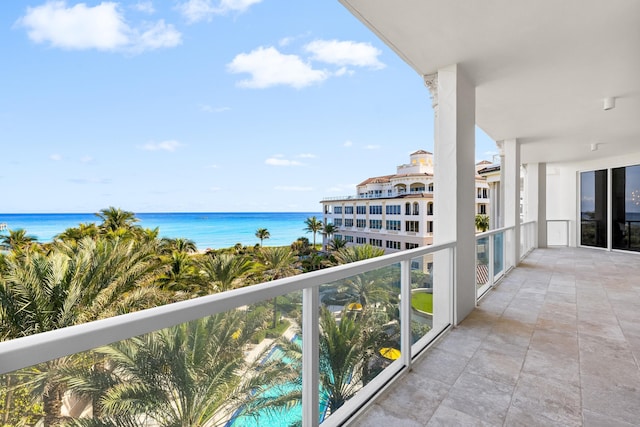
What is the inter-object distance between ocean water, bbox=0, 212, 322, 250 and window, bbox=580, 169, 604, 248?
31090 millimetres

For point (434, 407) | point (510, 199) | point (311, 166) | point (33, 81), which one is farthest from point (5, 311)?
point (311, 166)

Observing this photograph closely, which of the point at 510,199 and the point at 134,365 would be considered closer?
the point at 134,365

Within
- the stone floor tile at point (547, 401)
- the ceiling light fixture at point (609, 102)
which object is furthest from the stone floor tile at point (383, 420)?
the ceiling light fixture at point (609, 102)

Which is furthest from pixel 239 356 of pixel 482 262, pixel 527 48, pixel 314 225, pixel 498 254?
pixel 314 225

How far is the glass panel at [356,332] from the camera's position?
178 centimetres

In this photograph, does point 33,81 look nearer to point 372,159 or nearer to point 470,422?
point 372,159

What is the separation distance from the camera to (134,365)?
3.21 feet

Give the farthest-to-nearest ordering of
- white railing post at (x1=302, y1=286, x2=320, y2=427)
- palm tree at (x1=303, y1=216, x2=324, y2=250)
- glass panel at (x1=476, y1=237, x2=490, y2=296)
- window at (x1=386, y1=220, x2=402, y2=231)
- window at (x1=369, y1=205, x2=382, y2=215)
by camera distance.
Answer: palm tree at (x1=303, y1=216, x2=324, y2=250)
window at (x1=369, y1=205, x2=382, y2=215)
window at (x1=386, y1=220, x2=402, y2=231)
glass panel at (x1=476, y1=237, x2=490, y2=296)
white railing post at (x1=302, y1=286, x2=320, y2=427)

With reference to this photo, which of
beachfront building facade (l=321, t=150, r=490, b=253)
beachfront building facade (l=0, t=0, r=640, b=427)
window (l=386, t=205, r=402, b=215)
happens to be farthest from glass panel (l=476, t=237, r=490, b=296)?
window (l=386, t=205, r=402, b=215)

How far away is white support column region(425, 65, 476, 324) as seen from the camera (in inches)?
135

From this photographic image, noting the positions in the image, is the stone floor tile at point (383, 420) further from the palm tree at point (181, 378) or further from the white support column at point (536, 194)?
the white support column at point (536, 194)

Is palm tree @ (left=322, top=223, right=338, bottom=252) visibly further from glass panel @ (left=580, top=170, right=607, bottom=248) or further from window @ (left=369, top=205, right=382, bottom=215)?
glass panel @ (left=580, top=170, right=607, bottom=248)

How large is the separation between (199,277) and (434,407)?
29.6ft

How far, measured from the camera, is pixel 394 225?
25828 mm
